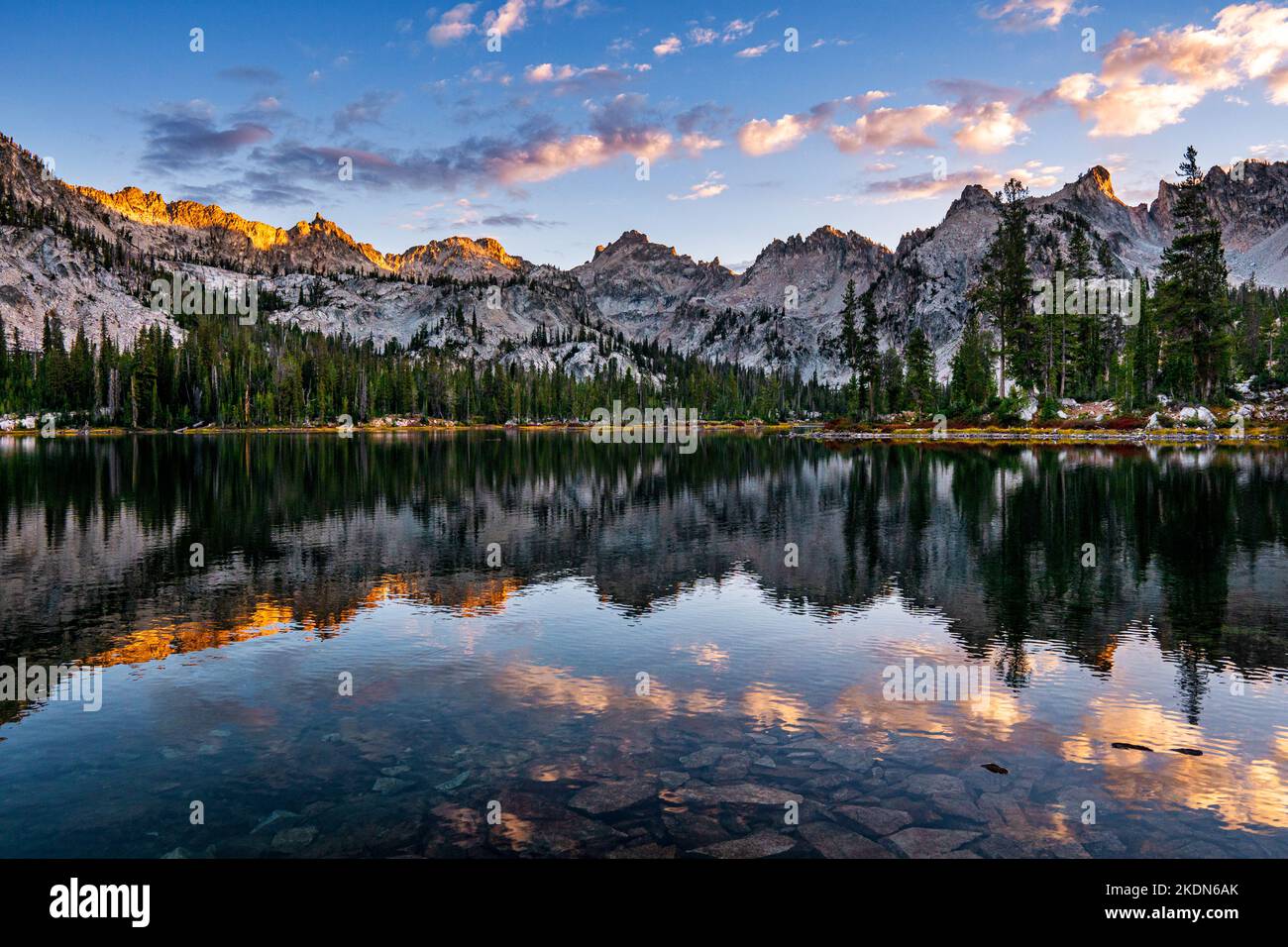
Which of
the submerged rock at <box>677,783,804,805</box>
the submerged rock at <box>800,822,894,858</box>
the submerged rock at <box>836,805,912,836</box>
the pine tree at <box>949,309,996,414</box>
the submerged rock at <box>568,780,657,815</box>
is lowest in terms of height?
the submerged rock at <box>800,822,894,858</box>

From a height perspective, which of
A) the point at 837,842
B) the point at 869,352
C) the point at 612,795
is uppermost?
the point at 869,352

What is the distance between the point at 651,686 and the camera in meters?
18.9

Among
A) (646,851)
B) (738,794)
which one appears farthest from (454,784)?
(738,794)

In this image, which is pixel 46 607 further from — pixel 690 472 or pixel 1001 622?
pixel 690 472

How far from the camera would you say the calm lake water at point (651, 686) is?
475 inches

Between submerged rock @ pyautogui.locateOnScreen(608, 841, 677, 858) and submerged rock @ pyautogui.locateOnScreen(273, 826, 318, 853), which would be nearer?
submerged rock @ pyautogui.locateOnScreen(608, 841, 677, 858)

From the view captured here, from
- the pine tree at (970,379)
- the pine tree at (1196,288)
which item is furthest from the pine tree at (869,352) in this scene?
the pine tree at (1196,288)

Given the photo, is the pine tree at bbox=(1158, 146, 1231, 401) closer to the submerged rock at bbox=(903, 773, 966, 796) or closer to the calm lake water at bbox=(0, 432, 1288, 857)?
the calm lake water at bbox=(0, 432, 1288, 857)

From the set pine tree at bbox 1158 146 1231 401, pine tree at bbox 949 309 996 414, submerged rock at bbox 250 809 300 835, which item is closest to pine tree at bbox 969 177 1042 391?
pine tree at bbox 949 309 996 414

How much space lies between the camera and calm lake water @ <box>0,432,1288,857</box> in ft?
39.6

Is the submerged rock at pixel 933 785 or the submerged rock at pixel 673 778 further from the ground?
the submerged rock at pixel 673 778

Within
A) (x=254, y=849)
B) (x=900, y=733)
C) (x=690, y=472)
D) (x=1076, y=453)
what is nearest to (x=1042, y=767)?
(x=900, y=733)

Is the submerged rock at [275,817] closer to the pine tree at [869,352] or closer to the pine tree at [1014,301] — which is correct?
the pine tree at [1014,301]

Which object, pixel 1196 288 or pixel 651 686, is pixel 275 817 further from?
pixel 1196 288
